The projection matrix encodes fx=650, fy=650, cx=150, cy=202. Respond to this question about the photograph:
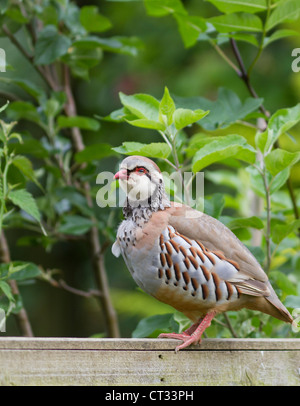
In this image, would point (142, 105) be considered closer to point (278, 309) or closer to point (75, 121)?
point (75, 121)

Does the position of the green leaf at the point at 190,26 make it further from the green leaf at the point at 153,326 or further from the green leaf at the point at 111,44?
the green leaf at the point at 153,326

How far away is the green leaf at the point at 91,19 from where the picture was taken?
4.01 metres

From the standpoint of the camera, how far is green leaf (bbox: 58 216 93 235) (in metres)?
3.83

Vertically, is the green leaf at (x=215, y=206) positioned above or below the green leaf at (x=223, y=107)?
below

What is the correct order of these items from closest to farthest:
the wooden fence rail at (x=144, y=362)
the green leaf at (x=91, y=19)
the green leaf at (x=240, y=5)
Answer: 1. the wooden fence rail at (x=144, y=362)
2. the green leaf at (x=240, y=5)
3. the green leaf at (x=91, y=19)

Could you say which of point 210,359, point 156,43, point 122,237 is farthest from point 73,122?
point 156,43

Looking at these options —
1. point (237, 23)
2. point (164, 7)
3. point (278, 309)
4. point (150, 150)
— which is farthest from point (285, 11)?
point (278, 309)

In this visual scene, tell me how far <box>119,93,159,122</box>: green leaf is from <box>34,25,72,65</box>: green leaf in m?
0.87

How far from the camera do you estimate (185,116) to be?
2803mm

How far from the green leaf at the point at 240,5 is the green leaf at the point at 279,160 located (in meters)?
0.74

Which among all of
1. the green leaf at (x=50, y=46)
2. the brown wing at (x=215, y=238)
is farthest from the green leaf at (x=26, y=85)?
the brown wing at (x=215, y=238)

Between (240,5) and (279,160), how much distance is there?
2.60 ft

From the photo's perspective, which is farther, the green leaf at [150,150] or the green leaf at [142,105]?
the green leaf at [142,105]
